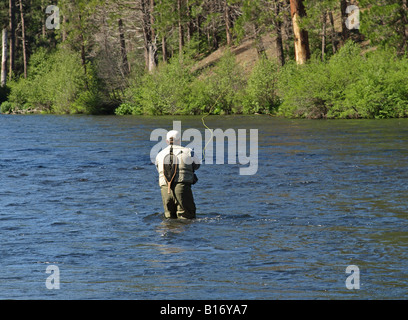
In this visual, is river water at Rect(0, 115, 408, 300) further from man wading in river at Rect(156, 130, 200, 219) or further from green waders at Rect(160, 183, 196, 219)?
man wading in river at Rect(156, 130, 200, 219)

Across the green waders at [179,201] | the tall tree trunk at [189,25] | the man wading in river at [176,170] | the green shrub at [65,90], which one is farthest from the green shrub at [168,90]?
the man wading in river at [176,170]

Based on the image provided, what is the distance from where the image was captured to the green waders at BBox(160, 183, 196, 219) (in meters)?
12.3

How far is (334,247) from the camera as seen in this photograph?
34.2ft

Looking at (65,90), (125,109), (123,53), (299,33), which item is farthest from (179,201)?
(123,53)

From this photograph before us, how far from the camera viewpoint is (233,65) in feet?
159

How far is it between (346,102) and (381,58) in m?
3.11

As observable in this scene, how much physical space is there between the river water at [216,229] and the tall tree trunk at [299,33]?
16.9 metres

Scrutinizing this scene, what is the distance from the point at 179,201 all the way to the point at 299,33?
28378 millimetres

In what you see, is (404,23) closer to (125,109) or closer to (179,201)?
(125,109)

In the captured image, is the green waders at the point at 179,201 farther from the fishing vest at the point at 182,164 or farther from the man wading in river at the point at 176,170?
the fishing vest at the point at 182,164

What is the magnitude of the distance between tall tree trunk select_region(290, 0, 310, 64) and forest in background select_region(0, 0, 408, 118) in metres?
0.06

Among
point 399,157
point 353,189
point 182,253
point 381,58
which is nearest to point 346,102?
point 381,58

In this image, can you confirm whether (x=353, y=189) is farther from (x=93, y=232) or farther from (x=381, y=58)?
(x=381, y=58)

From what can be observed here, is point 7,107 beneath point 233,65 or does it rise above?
beneath
